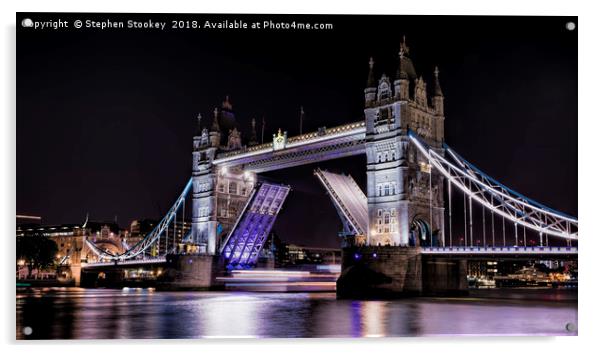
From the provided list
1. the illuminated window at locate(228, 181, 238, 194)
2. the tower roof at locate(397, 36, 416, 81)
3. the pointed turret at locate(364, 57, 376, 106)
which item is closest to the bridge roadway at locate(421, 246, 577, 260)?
the pointed turret at locate(364, 57, 376, 106)

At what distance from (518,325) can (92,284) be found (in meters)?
60.4

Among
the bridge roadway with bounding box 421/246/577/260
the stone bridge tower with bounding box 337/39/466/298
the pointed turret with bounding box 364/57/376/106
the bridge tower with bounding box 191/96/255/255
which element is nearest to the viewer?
the bridge roadway with bounding box 421/246/577/260

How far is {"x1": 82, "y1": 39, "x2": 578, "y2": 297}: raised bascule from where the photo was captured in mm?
32844

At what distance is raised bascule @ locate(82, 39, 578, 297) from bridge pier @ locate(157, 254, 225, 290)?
73 millimetres

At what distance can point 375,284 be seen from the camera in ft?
116

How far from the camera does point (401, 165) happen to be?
38.2 meters

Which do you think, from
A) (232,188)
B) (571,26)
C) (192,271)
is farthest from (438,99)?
(192,271)

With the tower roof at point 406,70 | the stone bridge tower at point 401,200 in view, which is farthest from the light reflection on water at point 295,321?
the tower roof at point 406,70

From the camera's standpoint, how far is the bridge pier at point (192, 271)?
51.5 m

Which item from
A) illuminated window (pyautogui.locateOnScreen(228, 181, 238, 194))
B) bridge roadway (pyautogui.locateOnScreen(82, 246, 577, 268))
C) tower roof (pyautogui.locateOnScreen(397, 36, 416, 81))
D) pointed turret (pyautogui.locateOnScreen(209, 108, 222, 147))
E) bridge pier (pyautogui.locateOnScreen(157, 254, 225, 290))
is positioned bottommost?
bridge pier (pyautogui.locateOnScreen(157, 254, 225, 290))

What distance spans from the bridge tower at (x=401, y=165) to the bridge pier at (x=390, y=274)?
2.25 m

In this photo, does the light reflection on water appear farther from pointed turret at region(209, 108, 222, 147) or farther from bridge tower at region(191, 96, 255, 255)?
pointed turret at region(209, 108, 222, 147)
